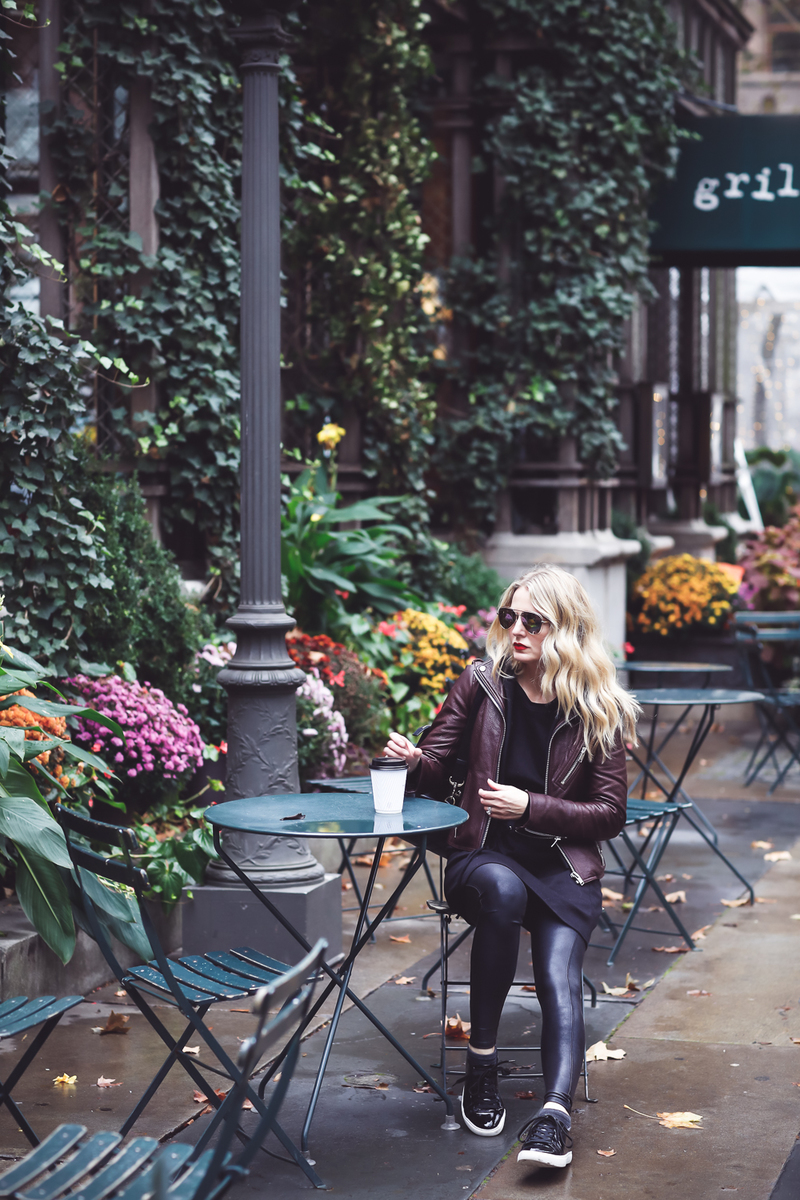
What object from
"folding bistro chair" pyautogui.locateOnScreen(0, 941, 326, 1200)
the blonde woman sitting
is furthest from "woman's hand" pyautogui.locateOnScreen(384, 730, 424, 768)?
"folding bistro chair" pyautogui.locateOnScreen(0, 941, 326, 1200)

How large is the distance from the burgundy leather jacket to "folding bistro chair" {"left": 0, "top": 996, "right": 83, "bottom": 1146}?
1.26m

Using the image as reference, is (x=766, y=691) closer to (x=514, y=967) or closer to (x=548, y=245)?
(x=548, y=245)

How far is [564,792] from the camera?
159 inches

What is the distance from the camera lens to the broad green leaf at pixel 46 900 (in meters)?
4.29

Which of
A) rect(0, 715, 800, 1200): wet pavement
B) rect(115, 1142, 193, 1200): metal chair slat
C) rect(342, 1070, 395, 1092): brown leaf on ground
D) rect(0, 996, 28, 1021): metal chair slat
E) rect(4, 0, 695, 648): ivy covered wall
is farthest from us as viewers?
rect(4, 0, 695, 648): ivy covered wall

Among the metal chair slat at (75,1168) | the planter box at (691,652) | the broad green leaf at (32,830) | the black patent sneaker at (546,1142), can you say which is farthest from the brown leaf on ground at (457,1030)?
the planter box at (691,652)

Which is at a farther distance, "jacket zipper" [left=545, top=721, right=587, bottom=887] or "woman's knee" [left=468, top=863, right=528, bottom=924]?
"jacket zipper" [left=545, top=721, right=587, bottom=887]

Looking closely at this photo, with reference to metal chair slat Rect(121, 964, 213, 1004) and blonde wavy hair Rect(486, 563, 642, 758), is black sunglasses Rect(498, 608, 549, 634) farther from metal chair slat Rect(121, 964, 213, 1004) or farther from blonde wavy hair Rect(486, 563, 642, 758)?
metal chair slat Rect(121, 964, 213, 1004)

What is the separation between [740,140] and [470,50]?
2636mm

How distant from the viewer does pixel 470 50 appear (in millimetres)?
10453

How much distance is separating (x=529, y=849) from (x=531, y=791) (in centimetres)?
17

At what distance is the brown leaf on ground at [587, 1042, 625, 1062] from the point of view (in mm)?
4340

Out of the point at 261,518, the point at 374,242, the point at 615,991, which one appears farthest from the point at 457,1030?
the point at 374,242

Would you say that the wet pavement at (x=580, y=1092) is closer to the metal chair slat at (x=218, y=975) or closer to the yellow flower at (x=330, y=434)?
the metal chair slat at (x=218, y=975)
